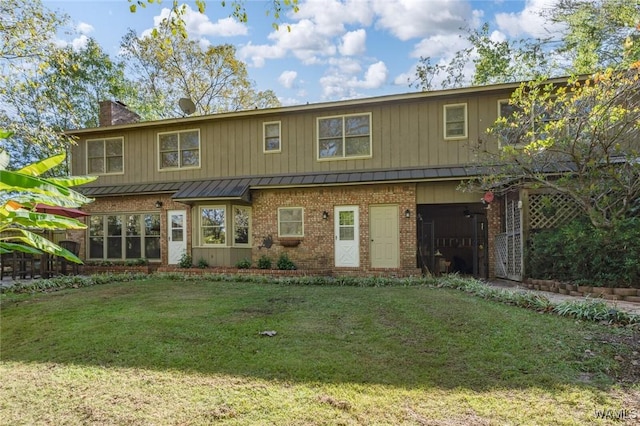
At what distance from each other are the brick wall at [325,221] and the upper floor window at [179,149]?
10.2 feet

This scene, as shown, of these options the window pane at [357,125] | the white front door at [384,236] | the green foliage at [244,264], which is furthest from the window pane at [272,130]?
the green foliage at [244,264]

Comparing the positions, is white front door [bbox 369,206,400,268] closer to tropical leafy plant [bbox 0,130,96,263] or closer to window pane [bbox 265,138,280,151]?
window pane [bbox 265,138,280,151]

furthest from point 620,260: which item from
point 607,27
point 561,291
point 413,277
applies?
point 607,27

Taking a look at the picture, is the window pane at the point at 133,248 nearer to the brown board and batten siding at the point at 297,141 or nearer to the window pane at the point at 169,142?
the brown board and batten siding at the point at 297,141

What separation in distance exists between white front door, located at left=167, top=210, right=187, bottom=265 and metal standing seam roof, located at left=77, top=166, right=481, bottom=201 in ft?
2.72

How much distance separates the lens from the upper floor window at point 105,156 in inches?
583

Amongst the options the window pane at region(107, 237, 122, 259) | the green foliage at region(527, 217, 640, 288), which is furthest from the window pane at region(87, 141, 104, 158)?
the green foliage at region(527, 217, 640, 288)

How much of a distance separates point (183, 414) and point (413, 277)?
8.40 meters

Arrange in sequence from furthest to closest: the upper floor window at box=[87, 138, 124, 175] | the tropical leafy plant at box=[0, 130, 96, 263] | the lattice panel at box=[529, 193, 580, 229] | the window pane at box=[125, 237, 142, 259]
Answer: the upper floor window at box=[87, 138, 124, 175], the window pane at box=[125, 237, 142, 259], the lattice panel at box=[529, 193, 580, 229], the tropical leafy plant at box=[0, 130, 96, 263]

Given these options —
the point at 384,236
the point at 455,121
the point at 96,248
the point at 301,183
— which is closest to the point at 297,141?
the point at 301,183

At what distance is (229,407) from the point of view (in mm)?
2980

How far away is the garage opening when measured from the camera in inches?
496

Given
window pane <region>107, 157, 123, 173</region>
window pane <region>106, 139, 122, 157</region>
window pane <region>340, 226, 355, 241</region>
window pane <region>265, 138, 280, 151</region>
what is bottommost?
window pane <region>340, 226, 355, 241</region>

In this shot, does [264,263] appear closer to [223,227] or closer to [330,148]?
[223,227]
